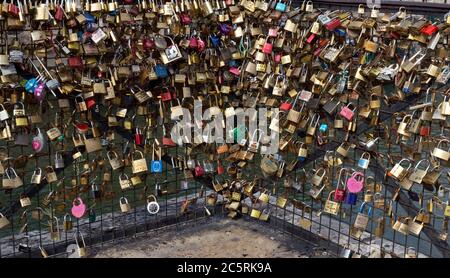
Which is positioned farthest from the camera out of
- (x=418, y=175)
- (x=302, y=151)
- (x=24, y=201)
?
(x=302, y=151)

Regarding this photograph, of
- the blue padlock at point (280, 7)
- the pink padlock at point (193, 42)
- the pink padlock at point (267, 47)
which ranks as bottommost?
the pink padlock at point (267, 47)

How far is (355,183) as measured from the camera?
428 centimetres

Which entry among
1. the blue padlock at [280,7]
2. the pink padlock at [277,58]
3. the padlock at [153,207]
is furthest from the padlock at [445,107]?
the padlock at [153,207]

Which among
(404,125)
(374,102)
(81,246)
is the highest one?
(374,102)

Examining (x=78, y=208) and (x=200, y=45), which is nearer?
(x=78, y=208)

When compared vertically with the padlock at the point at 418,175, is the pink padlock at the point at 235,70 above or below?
above

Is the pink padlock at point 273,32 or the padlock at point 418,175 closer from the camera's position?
the padlock at point 418,175

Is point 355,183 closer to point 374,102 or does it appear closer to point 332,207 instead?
point 332,207

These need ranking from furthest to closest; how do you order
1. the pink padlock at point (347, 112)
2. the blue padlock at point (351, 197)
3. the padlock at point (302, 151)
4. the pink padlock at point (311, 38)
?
the padlock at point (302, 151) < the pink padlock at point (311, 38) < the blue padlock at point (351, 197) < the pink padlock at point (347, 112)

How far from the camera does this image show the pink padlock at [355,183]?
427 cm

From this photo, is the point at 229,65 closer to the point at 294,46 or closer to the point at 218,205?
Answer: the point at 294,46

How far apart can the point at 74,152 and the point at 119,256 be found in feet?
2.90

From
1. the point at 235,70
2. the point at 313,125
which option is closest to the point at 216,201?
the point at 235,70

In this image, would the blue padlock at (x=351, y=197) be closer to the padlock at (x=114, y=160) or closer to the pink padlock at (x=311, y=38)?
the pink padlock at (x=311, y=38)
